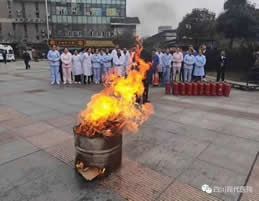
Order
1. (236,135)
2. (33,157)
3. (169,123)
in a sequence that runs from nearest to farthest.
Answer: (33,157) → (236,135) → (169,123)

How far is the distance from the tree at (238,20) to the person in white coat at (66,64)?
1675 cm

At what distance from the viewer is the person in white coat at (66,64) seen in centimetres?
1088

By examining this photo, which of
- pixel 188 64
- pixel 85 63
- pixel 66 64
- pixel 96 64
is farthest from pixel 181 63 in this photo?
pixel 66 64

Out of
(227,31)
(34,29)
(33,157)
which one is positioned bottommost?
(33,157)

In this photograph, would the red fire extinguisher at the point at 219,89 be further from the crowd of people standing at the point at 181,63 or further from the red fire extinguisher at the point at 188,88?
the crowd of people standing at the point at 181,63

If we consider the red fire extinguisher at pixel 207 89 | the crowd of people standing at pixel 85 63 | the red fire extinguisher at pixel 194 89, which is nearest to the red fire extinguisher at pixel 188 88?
the red fire extinguisher at pixel 194 89

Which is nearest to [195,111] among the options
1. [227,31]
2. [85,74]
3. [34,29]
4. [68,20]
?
[85,74]

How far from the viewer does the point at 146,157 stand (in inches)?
141

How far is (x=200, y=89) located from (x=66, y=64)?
7096mm

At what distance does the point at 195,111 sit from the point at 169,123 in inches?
62.8

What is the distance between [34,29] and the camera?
4916cm

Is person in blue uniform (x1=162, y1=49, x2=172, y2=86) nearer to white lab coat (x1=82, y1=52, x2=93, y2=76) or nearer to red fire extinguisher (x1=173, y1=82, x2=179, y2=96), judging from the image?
red fire extinguisher (x1=173, y1=82, x2=179, y2=96)

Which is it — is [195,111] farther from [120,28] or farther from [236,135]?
[120,28]

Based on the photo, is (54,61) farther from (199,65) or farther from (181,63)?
(199,65)
